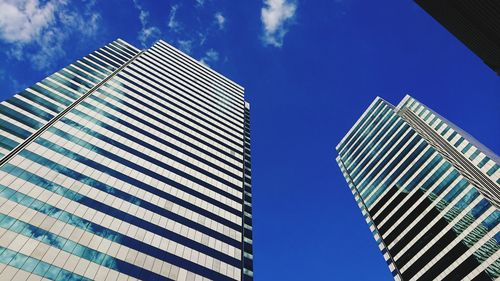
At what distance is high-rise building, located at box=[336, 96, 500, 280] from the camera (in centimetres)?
6019

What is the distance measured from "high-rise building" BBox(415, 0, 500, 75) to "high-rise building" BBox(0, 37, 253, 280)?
39.4 meters

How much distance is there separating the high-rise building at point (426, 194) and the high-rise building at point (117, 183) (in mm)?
32871

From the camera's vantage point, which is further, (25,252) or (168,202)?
(168,202)

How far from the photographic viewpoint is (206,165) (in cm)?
6850

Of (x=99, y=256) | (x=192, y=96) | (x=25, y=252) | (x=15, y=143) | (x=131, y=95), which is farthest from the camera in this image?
(x=192, y=96)

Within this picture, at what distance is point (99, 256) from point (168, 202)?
14904 millimetres

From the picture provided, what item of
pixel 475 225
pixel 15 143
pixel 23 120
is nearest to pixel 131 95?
pixel 23 120

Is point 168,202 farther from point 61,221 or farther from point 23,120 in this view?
point 23,120

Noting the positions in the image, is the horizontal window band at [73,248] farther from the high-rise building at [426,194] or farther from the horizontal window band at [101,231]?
the high-rise building at [426,194]

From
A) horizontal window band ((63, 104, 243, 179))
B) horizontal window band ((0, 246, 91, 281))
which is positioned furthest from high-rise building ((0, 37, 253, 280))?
horizontal window band ((63, 104, 243, 179))

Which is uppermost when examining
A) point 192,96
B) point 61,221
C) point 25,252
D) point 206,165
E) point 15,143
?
point 192,96

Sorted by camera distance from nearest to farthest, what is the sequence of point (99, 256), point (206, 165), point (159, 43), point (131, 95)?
point (99, 256)
point (206, 165)
point (131, 95)
point (159, 43)

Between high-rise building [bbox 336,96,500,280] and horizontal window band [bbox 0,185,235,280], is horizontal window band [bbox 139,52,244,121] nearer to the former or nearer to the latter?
high-rise building [bbox 336,96,500,280]

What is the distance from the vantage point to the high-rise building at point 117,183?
40.8 m
